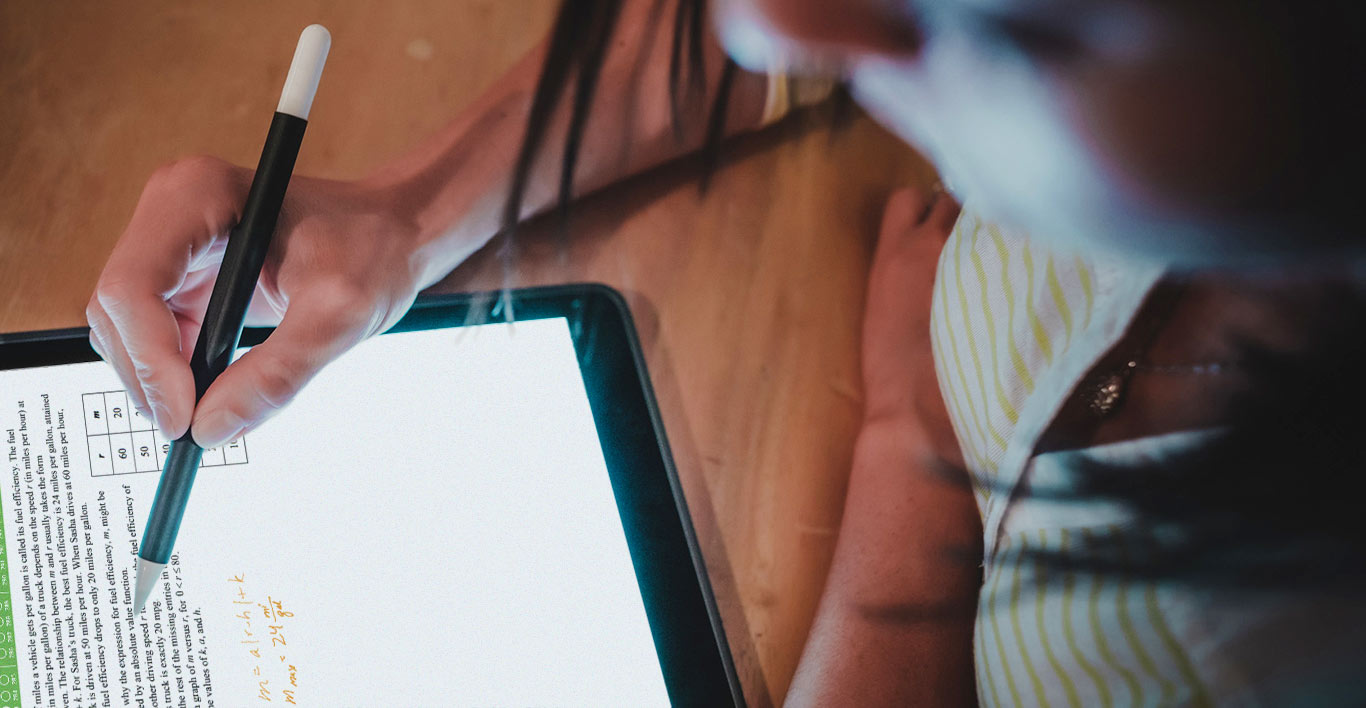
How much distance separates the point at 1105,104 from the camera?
24 cm

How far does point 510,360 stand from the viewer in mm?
356

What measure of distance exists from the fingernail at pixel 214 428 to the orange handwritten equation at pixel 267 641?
0.05 meters

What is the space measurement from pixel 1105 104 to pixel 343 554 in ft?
0.97

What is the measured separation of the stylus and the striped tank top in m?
0.30

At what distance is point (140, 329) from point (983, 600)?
0.35 meters

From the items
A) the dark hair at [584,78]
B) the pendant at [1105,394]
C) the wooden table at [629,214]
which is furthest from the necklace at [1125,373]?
the dark hair at [584,78]

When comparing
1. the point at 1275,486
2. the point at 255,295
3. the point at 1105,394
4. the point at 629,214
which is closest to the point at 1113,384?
the point at 1105,394

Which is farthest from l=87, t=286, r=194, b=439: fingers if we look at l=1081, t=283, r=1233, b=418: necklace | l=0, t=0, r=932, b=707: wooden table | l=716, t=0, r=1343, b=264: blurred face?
l=1081, t=283, r=1233, b=418: necklace

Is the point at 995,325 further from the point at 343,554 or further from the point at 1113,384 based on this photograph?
the point at 343,554

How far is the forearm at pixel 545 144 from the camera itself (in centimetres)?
40

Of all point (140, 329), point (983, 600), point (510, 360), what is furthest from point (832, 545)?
point (140, 329)

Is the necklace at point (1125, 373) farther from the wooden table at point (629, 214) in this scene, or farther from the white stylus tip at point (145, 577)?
the white stylus tip at point (145, 577)

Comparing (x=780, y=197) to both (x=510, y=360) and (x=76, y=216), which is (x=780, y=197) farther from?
(x=76, y=216)

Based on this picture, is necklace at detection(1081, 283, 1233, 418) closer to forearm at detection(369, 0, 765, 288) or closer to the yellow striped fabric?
the yellow striped fabric
